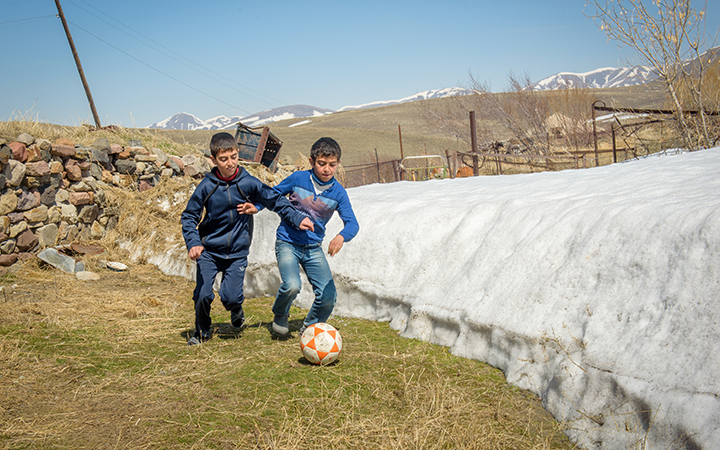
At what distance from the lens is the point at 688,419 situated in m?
2.39

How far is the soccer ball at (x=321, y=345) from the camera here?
3844mm

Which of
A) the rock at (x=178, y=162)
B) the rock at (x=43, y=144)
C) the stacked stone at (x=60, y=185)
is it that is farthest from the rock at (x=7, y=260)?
the rock at (x=178, y=162)

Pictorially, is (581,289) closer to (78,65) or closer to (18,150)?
(18,150)

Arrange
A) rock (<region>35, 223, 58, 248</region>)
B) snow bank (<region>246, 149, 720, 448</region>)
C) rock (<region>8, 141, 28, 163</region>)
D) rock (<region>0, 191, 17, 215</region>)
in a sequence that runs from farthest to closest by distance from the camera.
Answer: rock (<region>35, 223, 58, 248</region>) → rock (<region>8, 141, 28, 163</region>) → rock (<region>0, 191, 17, 215</region>) → snow bank (<region>246, 149, 720, 448</region>)

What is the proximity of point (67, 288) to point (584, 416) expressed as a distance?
675cm

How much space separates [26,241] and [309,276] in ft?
20.8

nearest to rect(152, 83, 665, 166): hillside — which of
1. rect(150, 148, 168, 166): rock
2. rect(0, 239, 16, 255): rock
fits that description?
rect(150, 148, 168, 166): rock

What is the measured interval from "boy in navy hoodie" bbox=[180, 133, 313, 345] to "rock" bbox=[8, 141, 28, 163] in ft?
18.5

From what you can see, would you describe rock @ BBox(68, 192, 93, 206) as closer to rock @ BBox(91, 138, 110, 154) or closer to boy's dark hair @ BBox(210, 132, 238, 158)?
rock @ BBox(91, 138, 110, 154)

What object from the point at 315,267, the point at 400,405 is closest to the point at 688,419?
the point at 400,405

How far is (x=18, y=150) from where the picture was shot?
26.4 ft

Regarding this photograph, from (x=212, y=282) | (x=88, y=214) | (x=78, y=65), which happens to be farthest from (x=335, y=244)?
(x=78, y=65)

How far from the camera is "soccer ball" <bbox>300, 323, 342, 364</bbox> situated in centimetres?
384

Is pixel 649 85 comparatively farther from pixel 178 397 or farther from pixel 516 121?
pixel 516 121
